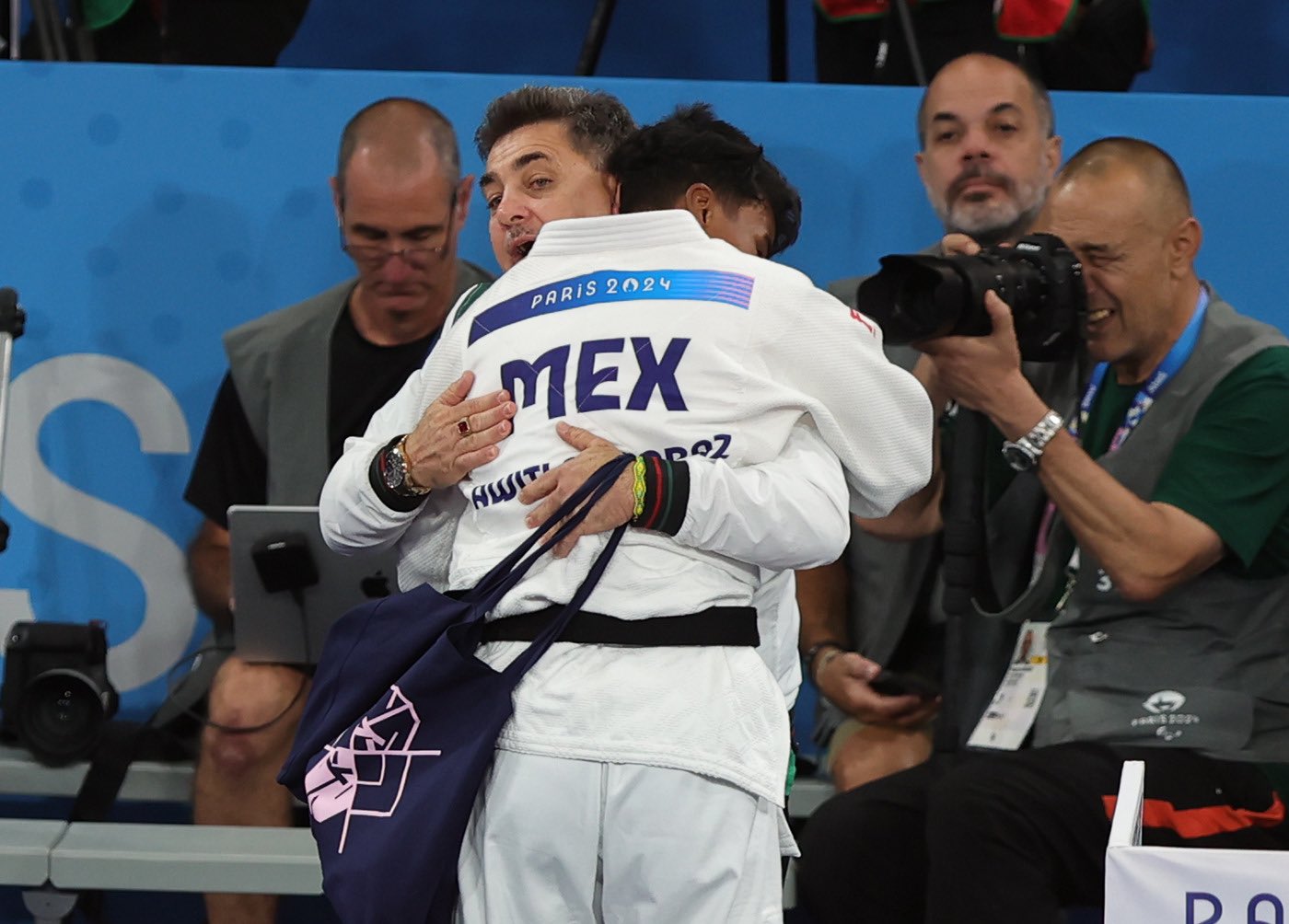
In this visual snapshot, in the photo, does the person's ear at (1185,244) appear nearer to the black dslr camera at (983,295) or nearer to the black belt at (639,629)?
the black dslr camera at (983,295)

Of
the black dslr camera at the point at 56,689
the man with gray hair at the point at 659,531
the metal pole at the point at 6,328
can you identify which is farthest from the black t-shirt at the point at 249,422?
the man with gray hair at the point at 659,531

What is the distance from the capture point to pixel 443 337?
1.92 meters

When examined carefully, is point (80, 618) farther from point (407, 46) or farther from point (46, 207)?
point (407, 46)

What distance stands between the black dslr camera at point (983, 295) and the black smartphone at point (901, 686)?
0.61m

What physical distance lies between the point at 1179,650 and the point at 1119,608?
0.36 feet

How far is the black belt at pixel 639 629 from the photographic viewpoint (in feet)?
5.55

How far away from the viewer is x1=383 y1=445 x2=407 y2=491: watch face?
1.83m

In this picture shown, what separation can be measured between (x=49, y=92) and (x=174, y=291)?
1.50ft

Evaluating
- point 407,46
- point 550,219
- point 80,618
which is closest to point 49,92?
point 80,618

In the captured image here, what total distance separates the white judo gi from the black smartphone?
1.10 metres

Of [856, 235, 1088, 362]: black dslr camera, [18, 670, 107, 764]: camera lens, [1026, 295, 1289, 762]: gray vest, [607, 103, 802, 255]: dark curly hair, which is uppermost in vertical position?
[607, 103, 802, 255]: dark curly hair

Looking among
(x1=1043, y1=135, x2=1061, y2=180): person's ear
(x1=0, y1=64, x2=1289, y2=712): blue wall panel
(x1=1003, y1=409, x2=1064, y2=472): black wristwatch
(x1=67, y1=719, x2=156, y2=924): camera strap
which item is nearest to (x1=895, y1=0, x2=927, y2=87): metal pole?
(x1=0, y1=64, x2=1289, y2=712): blue wall panel

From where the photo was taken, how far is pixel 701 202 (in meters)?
1.92

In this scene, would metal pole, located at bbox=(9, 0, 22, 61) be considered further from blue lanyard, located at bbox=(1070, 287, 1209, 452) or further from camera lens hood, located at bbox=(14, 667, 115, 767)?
blue lanyard, located at bbox=(1070, 287, 1209, 452)
